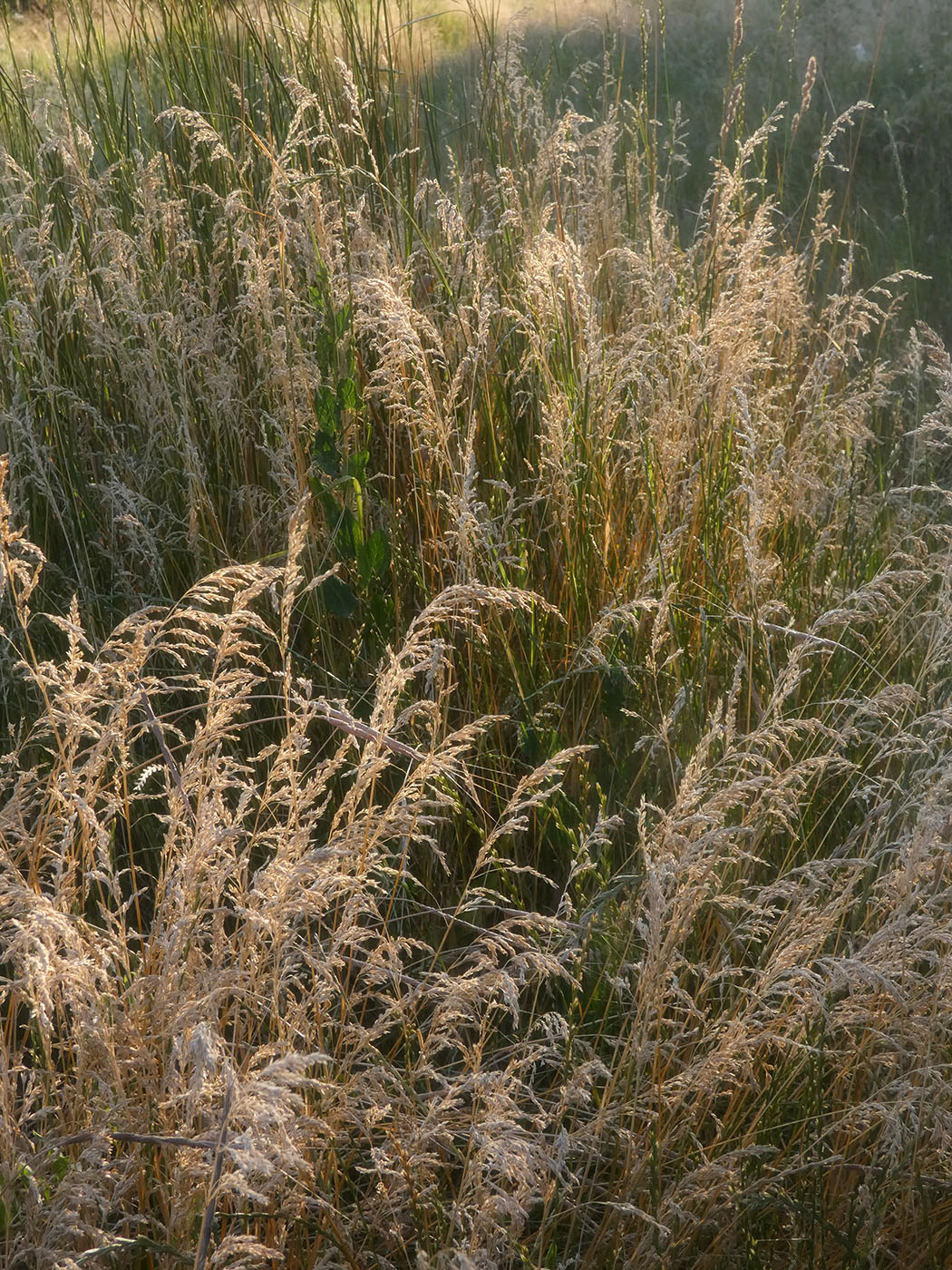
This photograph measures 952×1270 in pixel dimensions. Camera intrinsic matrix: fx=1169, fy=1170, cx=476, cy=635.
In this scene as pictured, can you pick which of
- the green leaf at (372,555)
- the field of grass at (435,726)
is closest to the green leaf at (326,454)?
the field of grass at (435,726)

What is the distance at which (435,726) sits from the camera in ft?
4.26

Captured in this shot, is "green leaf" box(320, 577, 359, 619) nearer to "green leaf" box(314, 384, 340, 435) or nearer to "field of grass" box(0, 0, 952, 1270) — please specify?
"field of grass" box(0, 0, 952, 1270)

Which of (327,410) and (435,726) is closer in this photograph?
(435,726)

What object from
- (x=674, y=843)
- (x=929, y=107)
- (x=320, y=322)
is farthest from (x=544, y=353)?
(x=929, y=107)

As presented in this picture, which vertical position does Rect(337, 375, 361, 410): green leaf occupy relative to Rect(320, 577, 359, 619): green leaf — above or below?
above

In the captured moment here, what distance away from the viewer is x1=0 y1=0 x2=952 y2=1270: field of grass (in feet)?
3.81

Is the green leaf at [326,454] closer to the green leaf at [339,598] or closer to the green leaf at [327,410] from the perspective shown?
the green leaf at [327,410]

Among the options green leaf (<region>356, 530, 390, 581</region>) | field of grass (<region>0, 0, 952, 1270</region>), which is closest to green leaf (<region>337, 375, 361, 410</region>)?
field of grass (<region>0, 0, 952, 1270</region>)

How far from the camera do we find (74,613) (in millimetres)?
1279

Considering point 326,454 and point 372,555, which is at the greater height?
point 326,454

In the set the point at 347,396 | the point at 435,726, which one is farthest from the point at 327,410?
the point at 435,726

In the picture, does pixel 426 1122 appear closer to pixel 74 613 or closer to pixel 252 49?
pixel 74 613

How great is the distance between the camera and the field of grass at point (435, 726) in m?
1.16

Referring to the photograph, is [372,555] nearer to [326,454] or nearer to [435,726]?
[326,454]
